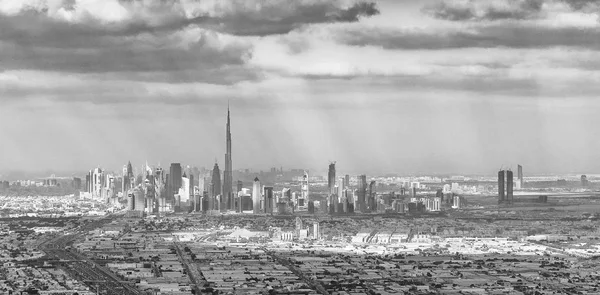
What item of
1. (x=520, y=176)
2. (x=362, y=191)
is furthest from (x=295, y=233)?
(x=520, y=176)

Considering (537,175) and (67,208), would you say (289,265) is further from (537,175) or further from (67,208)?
(537,175)

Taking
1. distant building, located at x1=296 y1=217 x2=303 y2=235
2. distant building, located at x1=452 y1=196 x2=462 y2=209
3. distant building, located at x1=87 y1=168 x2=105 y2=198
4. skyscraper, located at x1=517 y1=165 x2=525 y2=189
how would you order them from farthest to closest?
distant building, located at x1=87 y1=168 x2=105 y2=198
skyscraper, located at x1=517 y1=165 x2=525 y2=189
distant building, located at x1=452 y1=196 x2=462 y2=209
distant building, located at x1=296 y1=217 x2=303 y2=235

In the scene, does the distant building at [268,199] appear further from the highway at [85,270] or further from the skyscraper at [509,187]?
the highway at [85,270]

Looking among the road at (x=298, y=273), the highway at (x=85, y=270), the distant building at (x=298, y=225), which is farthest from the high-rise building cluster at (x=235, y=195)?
the road at (x=298, y=273)

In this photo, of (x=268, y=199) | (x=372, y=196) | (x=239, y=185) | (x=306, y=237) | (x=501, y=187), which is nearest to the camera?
(x=306, y=237)

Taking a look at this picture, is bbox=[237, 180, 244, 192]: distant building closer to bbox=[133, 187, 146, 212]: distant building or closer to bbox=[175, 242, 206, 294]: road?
bbox=[133, 187, 146, 212]: distant building

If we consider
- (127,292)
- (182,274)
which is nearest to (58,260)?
(182,274)

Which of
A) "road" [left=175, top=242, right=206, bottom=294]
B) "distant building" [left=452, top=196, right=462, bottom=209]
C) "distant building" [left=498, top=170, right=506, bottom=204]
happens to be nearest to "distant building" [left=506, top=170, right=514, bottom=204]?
"distant building" [left=498, top=170, right=506, bottom=204]

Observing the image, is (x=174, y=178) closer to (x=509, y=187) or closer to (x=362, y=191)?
(x=362, y=191)
